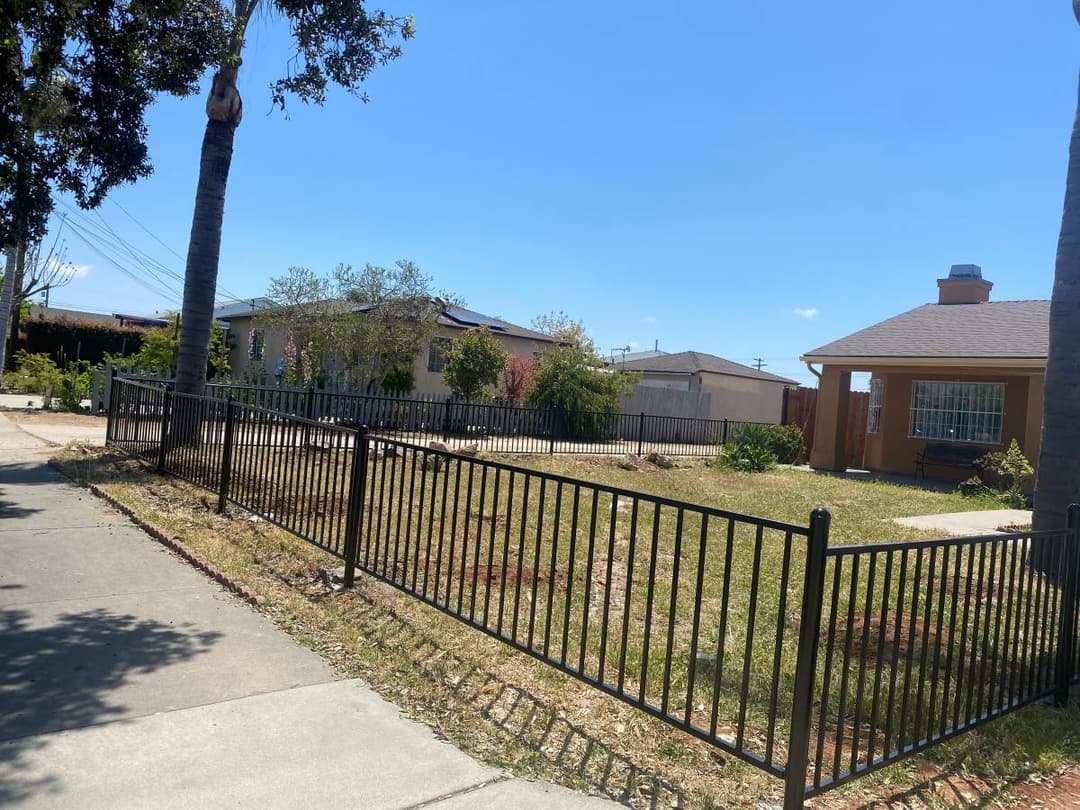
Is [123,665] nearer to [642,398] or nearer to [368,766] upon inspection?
[368,766]

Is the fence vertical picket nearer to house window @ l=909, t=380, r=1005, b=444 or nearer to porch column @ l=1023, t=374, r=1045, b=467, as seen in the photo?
porch column @ l=1023, t=374, r=1045, b=467

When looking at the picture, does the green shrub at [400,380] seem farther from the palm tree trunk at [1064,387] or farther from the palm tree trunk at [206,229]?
the palm tree trunk at [1064,387]

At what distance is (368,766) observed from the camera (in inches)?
126

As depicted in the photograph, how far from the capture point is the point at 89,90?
9.97 m

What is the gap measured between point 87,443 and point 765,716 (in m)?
11.4

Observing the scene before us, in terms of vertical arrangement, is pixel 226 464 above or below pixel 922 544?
below

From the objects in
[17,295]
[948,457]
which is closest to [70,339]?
[17,295]

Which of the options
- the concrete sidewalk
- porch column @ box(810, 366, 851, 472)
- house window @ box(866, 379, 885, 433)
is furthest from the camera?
house window @ box(866, 379, 885, 433)

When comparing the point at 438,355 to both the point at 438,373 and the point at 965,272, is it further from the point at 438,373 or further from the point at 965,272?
the point at 965,272

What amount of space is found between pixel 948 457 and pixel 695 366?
1515 cm

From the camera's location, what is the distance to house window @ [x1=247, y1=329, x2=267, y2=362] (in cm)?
2688

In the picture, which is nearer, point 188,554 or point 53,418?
point 188,554

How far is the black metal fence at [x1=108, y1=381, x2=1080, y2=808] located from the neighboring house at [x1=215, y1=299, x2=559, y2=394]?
1543 centimetres

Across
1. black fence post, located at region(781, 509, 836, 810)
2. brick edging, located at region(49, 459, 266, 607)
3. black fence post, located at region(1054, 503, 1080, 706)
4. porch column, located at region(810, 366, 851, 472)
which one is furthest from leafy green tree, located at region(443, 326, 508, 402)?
black fence post, located at region(781, 509, 836, 810)
